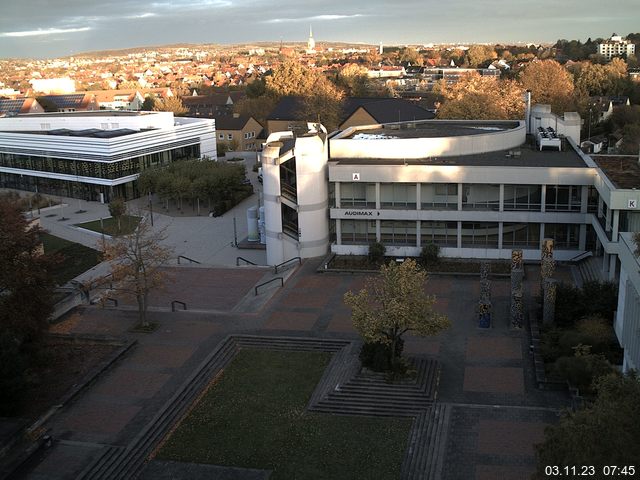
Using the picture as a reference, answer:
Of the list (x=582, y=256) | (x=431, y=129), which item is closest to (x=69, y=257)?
(x=431, y=129)

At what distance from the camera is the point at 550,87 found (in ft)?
274

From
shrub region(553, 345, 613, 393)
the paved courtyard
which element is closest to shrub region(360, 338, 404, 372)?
the paved courtyard

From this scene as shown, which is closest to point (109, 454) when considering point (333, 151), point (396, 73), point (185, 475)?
point (185, 475)

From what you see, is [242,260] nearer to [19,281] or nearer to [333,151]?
[333,151]

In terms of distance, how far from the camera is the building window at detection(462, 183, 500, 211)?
3725cm

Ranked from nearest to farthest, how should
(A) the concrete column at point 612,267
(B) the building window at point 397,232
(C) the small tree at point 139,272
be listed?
(C) the small tree at point 139,272 → (A) the concrete column at point 612,267 → (B) the building window at point 397,232

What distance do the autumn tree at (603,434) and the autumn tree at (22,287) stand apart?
17.4 m

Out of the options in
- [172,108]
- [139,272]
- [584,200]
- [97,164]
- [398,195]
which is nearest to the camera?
[139,272]

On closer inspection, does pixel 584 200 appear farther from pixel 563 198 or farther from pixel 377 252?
pixel 377 252

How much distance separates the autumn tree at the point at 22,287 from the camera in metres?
24.8

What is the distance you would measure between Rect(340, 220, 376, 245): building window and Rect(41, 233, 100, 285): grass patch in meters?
14.6

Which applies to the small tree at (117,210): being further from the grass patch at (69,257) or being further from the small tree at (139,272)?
→ the small tree at (139,272)

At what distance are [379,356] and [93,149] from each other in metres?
45.1

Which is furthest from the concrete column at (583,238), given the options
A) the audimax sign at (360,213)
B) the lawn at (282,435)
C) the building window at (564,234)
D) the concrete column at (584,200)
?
the lawn at (282,435)
